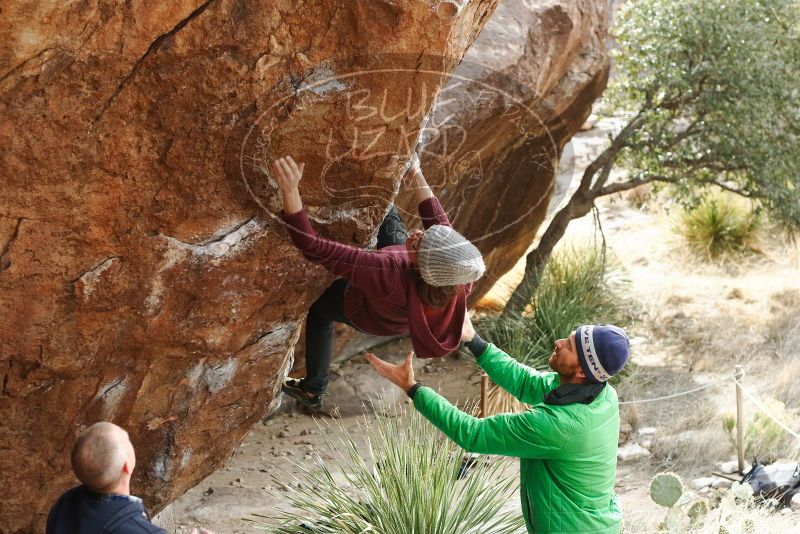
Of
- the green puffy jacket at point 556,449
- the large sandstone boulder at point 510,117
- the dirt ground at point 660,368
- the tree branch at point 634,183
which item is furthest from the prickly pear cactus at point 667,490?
the tree branch at point 634,183

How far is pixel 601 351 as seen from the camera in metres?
3.79

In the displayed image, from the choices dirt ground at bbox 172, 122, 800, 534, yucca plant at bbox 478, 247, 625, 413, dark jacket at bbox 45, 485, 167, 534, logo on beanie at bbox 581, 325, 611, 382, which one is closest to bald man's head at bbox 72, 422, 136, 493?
dark jacket at bbox 45, 485, 167, 534

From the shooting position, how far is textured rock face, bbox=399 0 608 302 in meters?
6.56

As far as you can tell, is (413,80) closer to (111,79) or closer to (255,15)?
(255,15)

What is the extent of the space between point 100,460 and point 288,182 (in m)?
1.39

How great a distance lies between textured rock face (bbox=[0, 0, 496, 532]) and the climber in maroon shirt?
0.21m

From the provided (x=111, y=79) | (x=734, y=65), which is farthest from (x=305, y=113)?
(x=734, y=65)

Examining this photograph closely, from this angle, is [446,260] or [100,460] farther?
[446,260]

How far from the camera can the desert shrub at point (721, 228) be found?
43.0 ft

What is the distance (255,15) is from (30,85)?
868 mm

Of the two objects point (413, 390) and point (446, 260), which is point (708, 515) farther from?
point (446, 260)

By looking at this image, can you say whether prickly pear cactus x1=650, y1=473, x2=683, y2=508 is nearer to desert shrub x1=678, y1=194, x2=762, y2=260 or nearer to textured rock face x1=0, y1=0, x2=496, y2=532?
textured rock face x1=0, y1=0, x2=496, y2=532

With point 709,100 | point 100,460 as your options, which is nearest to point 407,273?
point 100,460

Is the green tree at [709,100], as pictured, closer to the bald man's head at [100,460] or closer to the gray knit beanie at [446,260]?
the gray knit beanie at [446,260]
